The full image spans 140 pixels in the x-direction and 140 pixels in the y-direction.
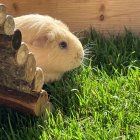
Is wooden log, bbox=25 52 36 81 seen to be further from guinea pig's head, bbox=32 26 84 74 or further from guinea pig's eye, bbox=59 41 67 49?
guinea pig's eye, bbox=59 41 67 49

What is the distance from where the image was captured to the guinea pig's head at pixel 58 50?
3.22m

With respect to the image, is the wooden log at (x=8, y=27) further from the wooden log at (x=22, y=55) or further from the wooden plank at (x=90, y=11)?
the wooden plank at (x=90, y=11)

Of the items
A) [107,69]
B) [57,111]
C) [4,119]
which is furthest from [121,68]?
[4,119]

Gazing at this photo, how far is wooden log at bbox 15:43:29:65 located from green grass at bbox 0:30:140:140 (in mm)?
455

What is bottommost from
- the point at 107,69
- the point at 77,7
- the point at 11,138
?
the point at 11,138

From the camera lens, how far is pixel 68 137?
271 cm

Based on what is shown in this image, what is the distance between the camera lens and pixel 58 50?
10.8 ft

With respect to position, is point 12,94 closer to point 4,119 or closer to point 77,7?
point 4,119

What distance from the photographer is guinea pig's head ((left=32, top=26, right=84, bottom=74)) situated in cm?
322

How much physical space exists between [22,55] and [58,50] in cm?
65

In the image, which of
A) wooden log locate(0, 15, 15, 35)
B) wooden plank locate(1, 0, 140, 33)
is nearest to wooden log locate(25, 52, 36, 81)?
wooden log locate(0, 15, 15, 35)

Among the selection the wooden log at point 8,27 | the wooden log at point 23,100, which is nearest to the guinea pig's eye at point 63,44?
the wooden log at point 23,100

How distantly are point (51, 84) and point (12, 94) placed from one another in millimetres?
606

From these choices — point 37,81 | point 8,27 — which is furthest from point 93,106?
point 8,27
